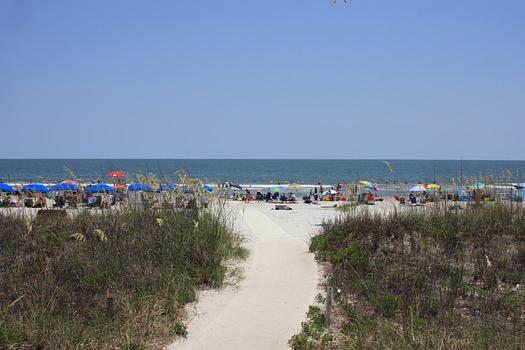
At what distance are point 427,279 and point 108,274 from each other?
497 cm

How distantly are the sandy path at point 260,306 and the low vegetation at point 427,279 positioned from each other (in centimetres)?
42

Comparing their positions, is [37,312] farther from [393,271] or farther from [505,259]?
[505,259]

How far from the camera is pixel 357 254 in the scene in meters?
9.34

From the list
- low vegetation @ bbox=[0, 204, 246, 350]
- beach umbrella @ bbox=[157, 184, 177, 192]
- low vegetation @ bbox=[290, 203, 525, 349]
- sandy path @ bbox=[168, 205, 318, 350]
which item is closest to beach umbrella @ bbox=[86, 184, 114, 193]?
beach umbrella @ bbox=[157, 184, 177, 192]

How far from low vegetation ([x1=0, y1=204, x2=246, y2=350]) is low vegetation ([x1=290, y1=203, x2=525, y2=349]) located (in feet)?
6.46

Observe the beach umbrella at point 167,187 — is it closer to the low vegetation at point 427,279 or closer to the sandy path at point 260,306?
the sandy path at point 260,306

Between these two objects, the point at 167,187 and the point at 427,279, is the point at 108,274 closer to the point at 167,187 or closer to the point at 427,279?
the point at 167,187

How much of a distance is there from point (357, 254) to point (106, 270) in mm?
4386

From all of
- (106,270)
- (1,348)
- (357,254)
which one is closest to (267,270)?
(357,254)

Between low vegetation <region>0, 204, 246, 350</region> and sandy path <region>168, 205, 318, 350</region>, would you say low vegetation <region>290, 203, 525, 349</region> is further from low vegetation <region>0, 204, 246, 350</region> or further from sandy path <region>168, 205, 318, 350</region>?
low vegetation <region>0, 204, 246, 350</region>

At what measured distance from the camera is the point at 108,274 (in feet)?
25.6

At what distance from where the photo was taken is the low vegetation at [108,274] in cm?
590

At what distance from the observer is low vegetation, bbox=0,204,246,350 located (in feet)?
19.4

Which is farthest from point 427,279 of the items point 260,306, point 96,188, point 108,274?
point 96,188
